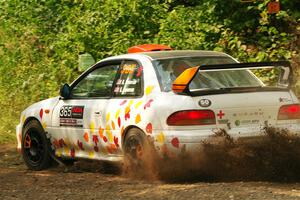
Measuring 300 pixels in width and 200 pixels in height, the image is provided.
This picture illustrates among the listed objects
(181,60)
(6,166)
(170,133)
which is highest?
(181,60)

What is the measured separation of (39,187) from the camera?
8.24 meters

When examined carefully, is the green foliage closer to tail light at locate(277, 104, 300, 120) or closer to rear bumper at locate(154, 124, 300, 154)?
tail light at locate(277, 104, 300, 120)

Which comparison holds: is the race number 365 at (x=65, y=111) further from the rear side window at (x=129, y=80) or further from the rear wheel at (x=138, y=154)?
the rear wheel at (x=138, y=154)

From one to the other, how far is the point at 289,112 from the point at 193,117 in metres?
1.15

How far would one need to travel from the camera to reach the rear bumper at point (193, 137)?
781 cm

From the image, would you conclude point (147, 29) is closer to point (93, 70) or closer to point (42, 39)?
point (42, 39)

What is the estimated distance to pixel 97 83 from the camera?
941 cm

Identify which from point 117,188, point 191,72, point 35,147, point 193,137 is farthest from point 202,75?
point 35,147

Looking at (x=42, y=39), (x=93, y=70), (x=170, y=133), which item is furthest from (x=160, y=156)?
(x=42, y=39)

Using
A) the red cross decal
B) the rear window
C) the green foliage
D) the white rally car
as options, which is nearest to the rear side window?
the white rally car

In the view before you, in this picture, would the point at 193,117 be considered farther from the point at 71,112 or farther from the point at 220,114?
the point at 71,112

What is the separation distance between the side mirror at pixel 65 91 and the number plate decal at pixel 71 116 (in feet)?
0.51

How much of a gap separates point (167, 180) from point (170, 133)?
0.61 m

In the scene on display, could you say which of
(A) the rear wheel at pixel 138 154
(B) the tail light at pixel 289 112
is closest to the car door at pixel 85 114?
(A) the rear wheel at pixel 138 154
